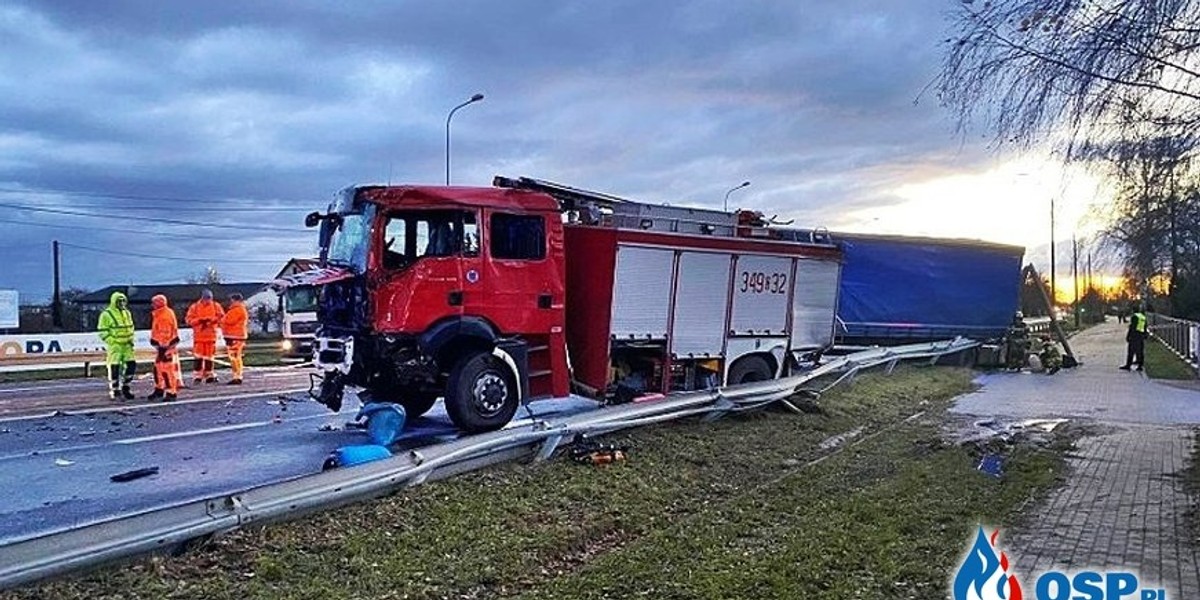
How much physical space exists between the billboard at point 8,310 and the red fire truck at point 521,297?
23338 mm

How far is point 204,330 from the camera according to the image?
1788 centimetres

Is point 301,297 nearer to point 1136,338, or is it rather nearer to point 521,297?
point 521,297

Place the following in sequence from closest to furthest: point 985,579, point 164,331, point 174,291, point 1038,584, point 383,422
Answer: point 985,579
point 1038,584
point 383,422
point 164,331
point 174,291

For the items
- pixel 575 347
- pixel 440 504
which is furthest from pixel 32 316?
pixel 440 504

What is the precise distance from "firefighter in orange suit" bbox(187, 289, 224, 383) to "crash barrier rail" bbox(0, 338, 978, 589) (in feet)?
34.7

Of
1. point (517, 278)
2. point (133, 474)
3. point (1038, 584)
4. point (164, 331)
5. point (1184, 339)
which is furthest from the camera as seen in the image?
point (1184, 339)

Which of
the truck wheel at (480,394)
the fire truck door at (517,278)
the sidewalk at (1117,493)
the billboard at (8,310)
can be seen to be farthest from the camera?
the billboard at (8,310)

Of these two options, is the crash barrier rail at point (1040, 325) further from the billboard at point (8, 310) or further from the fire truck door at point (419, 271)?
the billboard at point (8, 310)

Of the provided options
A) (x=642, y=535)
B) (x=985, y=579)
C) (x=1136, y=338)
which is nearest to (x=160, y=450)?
(x=642, y=535)

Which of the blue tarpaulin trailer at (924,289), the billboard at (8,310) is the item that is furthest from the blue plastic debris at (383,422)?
the billboard at (8,310)

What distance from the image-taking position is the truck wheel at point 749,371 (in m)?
13.8

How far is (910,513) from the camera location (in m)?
7.58

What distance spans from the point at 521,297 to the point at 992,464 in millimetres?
5354

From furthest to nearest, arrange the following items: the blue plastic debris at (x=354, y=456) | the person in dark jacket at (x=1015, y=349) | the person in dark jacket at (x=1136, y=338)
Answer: the person in dark jacket at (x=1015, y=349) < the person in dark jacket at (x=1136, y=338) < the blue plastic debris at (x=354, y=456)
